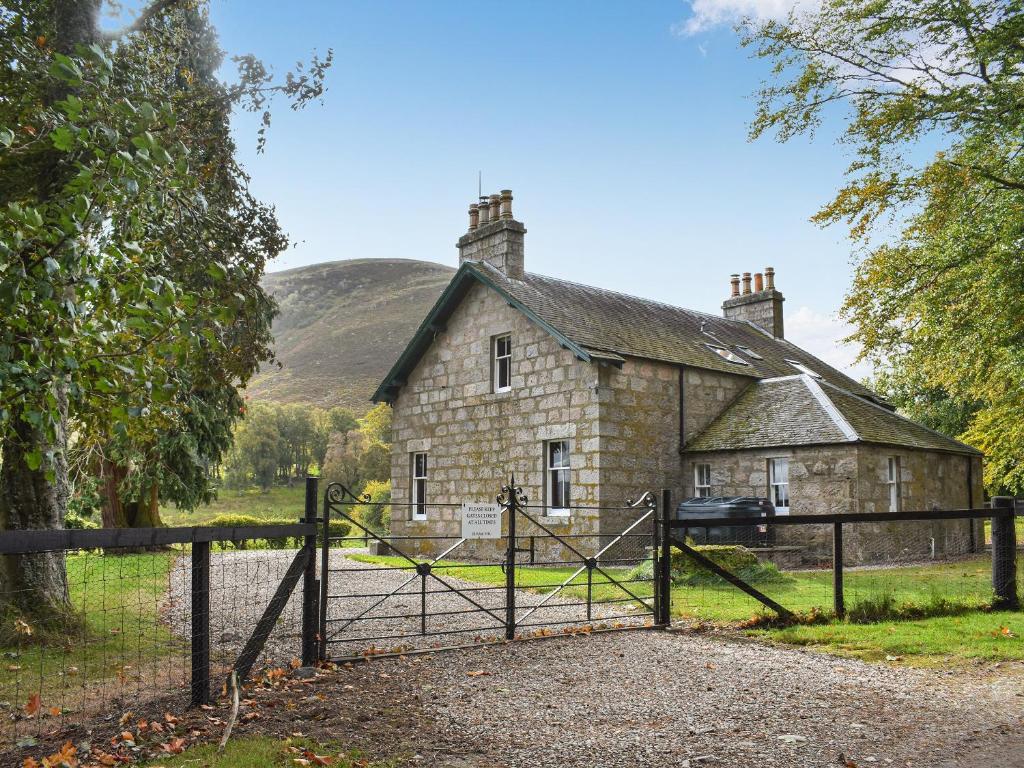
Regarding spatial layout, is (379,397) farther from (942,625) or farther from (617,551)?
(942,625)

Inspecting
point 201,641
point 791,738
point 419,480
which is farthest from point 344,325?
point 791,738

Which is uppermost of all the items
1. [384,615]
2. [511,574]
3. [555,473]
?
[555,473]

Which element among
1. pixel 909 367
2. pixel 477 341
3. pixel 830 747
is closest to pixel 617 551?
pixel 477 341

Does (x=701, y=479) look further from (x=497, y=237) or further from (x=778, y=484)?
(x=497, y=237)

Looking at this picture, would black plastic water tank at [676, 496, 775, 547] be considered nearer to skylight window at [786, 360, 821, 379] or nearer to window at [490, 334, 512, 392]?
window at [490, 334, 512, 392]

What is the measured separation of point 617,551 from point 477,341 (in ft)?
22.4

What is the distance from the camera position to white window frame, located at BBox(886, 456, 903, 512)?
2053cm

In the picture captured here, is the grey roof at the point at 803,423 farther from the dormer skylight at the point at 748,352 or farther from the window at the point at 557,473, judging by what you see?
the window at the point at 557,473

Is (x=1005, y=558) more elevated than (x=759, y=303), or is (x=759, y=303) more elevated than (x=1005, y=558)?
(x=759, y=303)

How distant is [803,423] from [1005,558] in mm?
9757

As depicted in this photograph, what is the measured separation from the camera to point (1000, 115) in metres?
16.4

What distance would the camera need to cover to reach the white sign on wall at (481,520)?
31.9ft

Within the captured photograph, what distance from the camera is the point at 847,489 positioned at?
63.2 ft

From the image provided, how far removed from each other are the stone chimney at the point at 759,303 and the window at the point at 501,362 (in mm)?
12720
